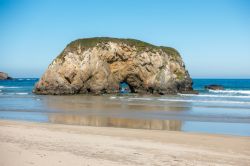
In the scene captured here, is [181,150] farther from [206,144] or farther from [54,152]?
[54,152]

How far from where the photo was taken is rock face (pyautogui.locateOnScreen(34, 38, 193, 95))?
166 feet

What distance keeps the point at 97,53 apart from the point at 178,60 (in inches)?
547

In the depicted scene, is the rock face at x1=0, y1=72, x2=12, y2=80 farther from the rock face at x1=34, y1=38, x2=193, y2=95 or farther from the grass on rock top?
the grass on rock top

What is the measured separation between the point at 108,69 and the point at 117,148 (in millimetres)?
40668

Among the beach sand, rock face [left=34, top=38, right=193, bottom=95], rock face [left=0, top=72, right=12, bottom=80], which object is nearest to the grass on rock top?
rock face [left=34, top=38, right=193, bottom=95]

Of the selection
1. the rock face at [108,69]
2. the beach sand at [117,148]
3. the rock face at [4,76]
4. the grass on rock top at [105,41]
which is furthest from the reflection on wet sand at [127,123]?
the rock face at [4,76]

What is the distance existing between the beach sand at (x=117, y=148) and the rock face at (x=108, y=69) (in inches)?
1375

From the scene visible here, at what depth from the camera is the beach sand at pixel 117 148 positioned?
955 centimetres

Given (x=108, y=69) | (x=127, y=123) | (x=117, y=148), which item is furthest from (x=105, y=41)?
(x=117, y=148)

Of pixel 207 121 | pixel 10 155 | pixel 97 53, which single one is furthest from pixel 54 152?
pixel 97 53

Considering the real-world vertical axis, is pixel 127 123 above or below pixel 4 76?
below

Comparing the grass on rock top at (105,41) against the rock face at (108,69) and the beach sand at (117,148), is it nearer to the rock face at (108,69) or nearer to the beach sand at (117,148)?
the rock face at (108,69)

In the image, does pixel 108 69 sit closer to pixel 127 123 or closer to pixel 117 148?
pixel 127 123

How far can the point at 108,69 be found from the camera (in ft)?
170
